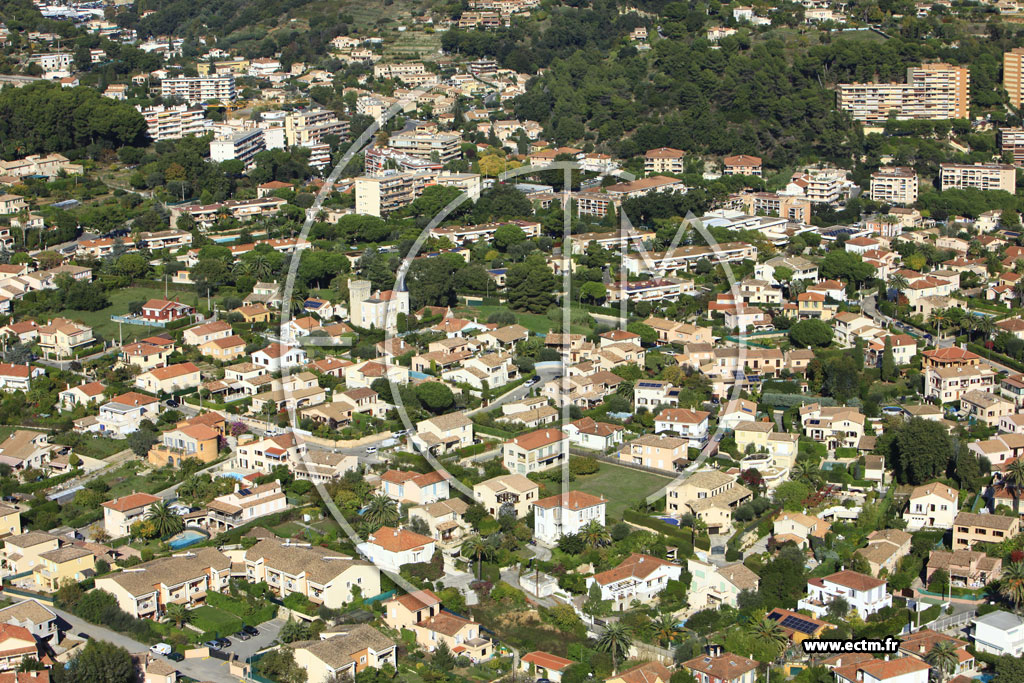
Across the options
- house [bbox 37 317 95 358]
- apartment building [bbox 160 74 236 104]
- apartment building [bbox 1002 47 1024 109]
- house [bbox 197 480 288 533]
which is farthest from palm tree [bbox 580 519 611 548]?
apartment building [bbox 160 74 236 104]

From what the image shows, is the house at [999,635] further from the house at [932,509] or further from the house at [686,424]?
the house at [686,424]

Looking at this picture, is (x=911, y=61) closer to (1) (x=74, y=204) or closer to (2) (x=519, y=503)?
(1) (x=74, y=204)

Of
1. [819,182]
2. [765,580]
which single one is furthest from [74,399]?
[819,182]

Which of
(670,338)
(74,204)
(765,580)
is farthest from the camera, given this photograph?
(74,204)

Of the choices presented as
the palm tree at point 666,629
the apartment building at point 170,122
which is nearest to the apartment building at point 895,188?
the apartment building at point 170,122

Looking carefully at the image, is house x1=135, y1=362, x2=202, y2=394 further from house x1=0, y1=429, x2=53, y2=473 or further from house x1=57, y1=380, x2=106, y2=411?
house x1=0, y1=429, x2=53, y2=473

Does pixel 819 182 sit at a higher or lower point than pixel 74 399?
higher
